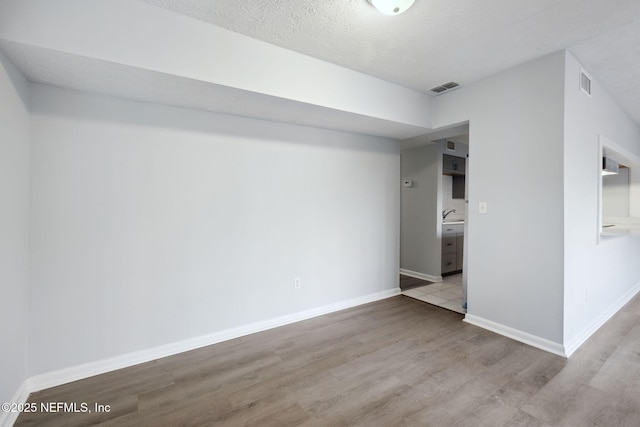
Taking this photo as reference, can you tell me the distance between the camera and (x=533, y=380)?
204 centimetres

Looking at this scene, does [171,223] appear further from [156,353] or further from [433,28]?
[433,28]

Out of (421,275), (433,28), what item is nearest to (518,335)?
(421,275)

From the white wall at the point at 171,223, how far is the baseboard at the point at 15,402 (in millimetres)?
129

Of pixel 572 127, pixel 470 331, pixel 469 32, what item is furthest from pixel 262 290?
pixel 572 127

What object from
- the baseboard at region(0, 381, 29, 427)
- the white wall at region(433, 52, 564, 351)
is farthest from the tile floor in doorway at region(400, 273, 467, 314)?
the baseboard at region(0, 381, 29, 427)

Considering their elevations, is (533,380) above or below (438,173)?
below

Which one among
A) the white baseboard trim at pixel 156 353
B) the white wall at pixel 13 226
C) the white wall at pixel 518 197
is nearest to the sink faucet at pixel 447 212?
the white wall at pixel 518 197

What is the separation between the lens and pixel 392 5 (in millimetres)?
1774

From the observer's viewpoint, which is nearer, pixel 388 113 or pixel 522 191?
pixel 522 191

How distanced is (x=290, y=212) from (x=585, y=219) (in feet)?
9.53

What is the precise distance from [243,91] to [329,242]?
1928 mm

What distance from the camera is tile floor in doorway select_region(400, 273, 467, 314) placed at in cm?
366

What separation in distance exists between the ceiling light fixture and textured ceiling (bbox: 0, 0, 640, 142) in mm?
100

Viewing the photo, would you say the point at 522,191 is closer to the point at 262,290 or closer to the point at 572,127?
the point at 572,127
